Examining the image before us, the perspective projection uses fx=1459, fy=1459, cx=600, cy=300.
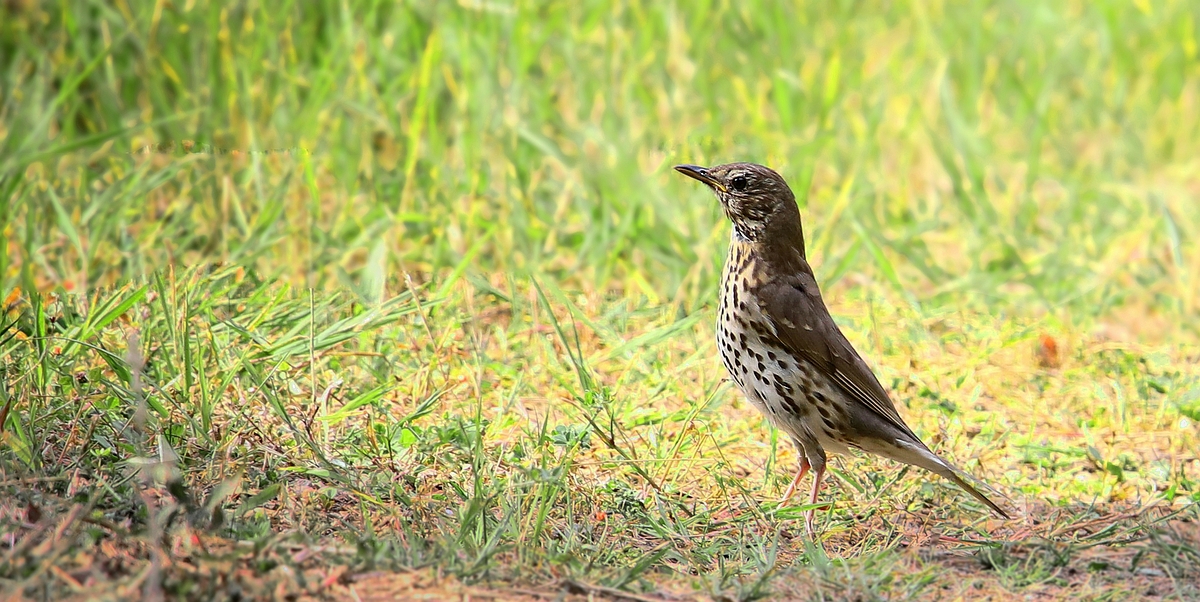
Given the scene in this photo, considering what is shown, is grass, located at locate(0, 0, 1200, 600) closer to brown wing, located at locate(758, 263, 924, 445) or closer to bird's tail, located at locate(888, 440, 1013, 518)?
bird's tail, located at locate(888, 440, 1013, 518)

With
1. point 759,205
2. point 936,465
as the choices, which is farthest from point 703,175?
point 936,465

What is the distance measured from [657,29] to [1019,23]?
2445mm

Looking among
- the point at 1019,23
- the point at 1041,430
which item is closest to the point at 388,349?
the point at 1041,430

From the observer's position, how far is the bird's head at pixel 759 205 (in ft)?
14.1

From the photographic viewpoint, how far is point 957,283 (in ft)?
19.8

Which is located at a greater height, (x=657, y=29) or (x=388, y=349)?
(x=657, y=29)

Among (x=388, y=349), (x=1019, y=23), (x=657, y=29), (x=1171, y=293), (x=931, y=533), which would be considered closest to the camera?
(x=931, y=533)

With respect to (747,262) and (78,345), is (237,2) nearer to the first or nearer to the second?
(78,345)

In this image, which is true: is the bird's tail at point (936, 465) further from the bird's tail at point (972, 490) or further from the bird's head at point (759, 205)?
A: the bird's head at point (759, 205)

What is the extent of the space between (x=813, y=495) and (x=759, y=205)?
872 millimetres

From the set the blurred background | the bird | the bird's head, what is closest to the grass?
the blurred background

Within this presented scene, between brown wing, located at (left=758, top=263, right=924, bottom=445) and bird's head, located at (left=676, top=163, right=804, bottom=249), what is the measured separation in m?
0.18

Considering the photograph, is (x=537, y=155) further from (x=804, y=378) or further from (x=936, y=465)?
(x=936, y=465)

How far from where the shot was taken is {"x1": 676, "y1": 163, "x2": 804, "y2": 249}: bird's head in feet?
14.1
